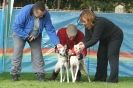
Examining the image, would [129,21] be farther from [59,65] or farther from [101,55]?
[59,65]

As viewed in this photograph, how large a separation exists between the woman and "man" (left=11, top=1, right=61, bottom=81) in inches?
27.6

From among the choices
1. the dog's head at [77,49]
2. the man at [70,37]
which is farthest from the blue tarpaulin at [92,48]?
the dog's head at [77,49]

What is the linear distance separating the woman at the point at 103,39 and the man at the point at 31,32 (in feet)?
2.30

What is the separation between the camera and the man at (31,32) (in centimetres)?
968

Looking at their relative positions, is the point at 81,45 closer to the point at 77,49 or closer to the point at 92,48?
the point at 77,49

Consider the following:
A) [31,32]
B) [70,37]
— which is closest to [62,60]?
[70,37]

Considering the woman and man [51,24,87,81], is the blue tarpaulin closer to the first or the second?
the woman

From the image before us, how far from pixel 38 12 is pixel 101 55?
1.86 meters

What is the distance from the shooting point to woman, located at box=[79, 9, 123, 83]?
385 inches

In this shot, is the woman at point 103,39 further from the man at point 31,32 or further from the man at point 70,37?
the man at point 31,32

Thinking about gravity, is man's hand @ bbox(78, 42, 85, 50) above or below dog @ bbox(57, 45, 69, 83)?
above

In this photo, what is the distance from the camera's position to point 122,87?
9.30 meters

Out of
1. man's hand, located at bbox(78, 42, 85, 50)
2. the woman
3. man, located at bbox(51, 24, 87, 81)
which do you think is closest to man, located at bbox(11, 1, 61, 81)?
man, located at bbox(51, 24, 87, 81)

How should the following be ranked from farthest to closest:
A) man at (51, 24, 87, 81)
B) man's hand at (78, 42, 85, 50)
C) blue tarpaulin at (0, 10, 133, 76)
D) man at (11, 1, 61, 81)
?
blue tarpaulin at (0, 10, 133, 76) < man at (51, 24, 87, 81) < man's hand at (78, 42, 85, 50) < man at (11, 1, 61, 81)
